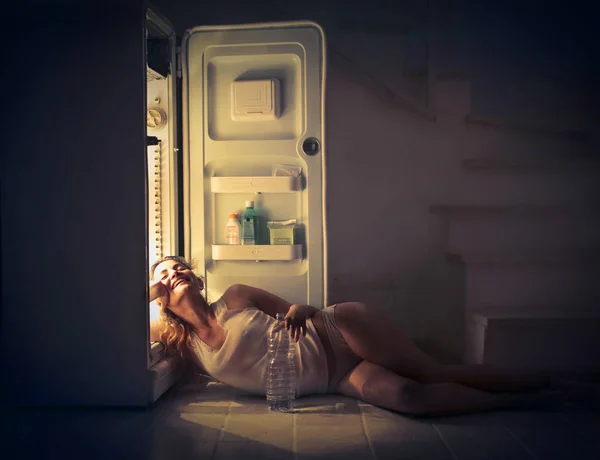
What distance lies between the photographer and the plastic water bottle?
82.0 inches

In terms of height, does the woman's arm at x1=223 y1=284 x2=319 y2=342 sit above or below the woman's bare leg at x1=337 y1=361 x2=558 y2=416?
above

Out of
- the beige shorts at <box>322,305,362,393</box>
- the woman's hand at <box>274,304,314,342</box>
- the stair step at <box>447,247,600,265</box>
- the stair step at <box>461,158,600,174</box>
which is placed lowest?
the beige shorts at <box>322,305,362,393</box>

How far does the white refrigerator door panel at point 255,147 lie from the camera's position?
102 inches

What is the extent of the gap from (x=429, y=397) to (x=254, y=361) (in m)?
0.65

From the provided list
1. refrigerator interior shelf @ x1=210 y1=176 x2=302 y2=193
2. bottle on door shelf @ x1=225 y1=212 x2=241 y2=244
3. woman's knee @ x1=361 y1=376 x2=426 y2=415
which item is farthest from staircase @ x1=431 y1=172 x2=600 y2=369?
bottle on door shelf @ x1=225 y1=212 x2=241 y2=244

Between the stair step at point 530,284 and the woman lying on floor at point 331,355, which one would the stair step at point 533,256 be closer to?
the stair step at point 530,284

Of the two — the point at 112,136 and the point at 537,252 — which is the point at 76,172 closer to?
the point at 112,136

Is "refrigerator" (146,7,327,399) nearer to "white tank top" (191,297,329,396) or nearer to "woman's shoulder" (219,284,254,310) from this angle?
"woman's shoulder" (219,284,254,310)

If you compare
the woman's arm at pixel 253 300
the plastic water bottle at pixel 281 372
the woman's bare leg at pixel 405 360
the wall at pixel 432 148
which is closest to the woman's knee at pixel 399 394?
the woman's bare leg at pixel 405 360

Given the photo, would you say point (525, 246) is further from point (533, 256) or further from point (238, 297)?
point (238, 297)

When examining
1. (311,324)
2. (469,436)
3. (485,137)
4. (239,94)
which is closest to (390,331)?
(311,324)

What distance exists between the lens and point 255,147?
2613mm

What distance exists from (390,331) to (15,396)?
1.40 meters

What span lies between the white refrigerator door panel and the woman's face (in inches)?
12.8
